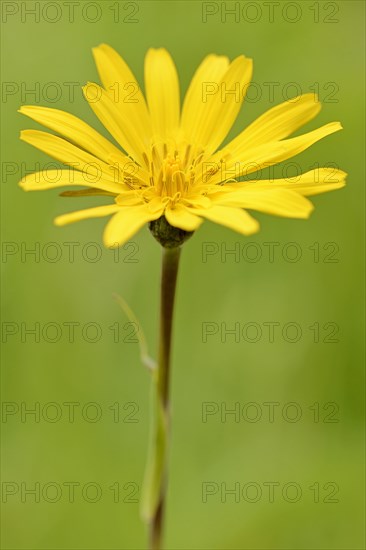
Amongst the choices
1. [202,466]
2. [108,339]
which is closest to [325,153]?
[108,339]

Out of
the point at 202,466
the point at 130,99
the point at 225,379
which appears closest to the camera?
the point at 130,99

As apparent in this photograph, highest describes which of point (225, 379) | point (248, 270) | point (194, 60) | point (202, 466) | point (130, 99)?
point (194, 60)

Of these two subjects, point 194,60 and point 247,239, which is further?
point 194,60

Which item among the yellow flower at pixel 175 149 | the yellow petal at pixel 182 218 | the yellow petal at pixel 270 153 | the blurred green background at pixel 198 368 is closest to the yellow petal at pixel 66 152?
the yellow flower at pixel 175 149

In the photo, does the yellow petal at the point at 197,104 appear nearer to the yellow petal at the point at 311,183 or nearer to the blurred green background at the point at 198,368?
the yellow petal at the point at 311,183

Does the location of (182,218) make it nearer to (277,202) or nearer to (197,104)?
(277,202)

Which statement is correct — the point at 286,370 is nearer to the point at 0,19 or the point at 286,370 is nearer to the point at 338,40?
the point at 338,40
